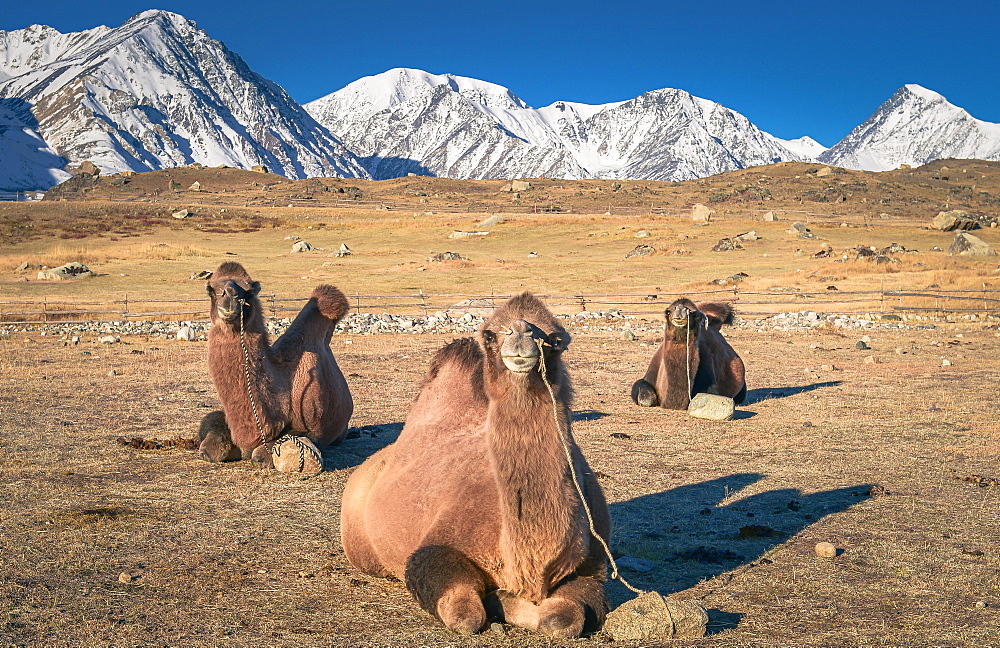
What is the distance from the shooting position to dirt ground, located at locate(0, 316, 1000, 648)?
215 inches

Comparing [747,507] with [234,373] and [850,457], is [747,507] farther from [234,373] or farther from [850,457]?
[234,373]

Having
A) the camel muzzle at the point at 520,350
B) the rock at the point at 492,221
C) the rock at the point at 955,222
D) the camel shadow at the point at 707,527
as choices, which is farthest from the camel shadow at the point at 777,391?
the rock at the point at 492,221

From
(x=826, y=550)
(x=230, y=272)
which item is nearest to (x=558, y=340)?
(x=826, y=550)

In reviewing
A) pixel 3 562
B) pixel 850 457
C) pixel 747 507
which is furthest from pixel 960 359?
pixel 3 562

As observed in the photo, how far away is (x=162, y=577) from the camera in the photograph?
20.6 ft

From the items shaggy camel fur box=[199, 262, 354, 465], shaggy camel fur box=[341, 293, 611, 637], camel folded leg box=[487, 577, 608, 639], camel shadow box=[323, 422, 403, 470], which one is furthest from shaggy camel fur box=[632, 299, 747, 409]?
camel folded leg box=[487, 577, 608, 639]

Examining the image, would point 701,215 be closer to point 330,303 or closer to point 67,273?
point 67,273

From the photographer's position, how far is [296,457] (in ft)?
31.1

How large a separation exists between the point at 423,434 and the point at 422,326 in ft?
66.3

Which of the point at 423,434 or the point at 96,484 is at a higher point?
the point at 423,434

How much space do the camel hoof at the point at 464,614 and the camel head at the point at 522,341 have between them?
127 cm

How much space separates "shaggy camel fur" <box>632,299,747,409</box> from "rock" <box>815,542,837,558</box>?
21.8 feet

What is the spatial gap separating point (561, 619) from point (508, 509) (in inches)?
28.1

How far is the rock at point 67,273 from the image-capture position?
4194 centimetres
